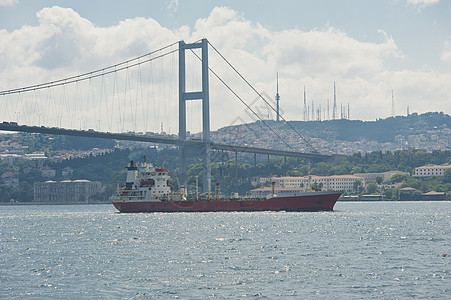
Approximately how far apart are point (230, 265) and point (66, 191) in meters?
167


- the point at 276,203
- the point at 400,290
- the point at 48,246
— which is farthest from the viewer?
the point at 276,203

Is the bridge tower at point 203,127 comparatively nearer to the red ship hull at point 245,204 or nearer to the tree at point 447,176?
the red ship hull at point 245,204

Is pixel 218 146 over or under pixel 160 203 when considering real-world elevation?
over

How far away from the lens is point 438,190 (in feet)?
536

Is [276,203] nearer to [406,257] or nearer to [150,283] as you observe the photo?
[406,257]

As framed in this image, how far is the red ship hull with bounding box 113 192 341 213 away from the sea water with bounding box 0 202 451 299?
1065 inches

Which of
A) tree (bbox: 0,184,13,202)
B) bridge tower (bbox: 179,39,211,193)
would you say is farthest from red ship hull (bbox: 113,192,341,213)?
tree (bbox: 0,184,13,202)

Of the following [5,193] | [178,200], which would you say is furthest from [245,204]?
[5,193]

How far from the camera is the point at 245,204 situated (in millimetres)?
81625

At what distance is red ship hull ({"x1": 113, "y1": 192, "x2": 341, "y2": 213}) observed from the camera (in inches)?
3132

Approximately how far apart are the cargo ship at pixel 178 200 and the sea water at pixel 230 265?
27455mm

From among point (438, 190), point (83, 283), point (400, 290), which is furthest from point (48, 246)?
point (438, 190)

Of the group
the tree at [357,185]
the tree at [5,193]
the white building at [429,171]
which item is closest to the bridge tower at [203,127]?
the tree at [357,185]

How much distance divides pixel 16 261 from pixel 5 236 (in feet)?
61.9
